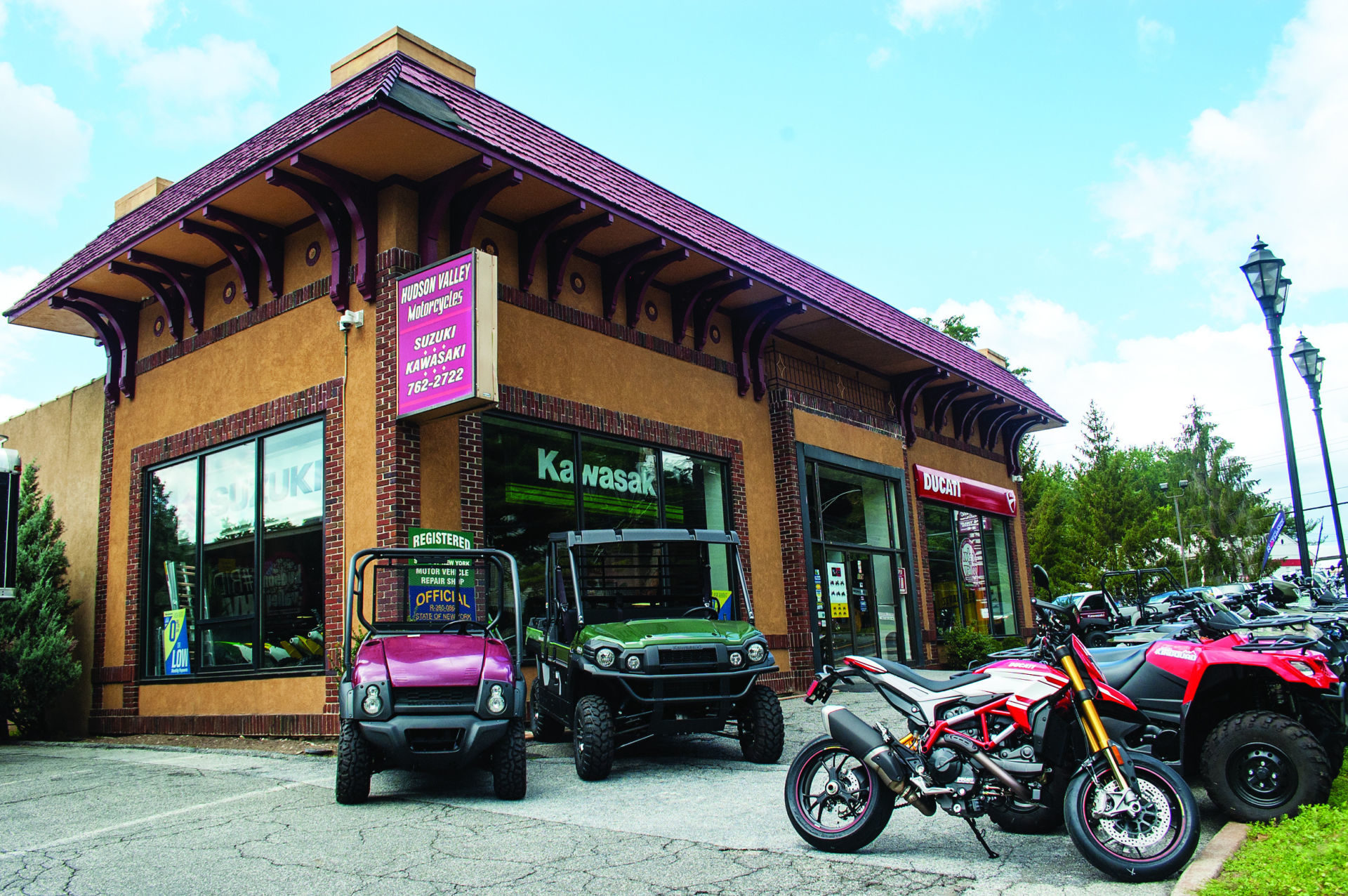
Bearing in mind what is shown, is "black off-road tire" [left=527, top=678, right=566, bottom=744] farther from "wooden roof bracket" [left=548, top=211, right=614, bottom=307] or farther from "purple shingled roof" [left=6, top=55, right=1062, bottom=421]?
"purple shingled roof" [left=6, top=55, right=1062, bottom=421]

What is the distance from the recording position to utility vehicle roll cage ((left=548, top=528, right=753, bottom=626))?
30.2 ft

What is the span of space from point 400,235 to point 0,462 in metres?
5.21

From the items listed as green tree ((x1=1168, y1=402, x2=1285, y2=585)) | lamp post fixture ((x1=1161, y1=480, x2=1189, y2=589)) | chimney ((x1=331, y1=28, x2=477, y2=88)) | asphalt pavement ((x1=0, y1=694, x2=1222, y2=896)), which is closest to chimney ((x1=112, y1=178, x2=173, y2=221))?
chimney ((x1=331, y1=28, x2=477, y2=88))

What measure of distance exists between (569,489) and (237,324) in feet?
15.3

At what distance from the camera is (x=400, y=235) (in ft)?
36.2

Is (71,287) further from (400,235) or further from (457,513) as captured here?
(457,513)

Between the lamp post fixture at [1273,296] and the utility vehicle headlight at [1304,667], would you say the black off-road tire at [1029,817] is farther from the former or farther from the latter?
the lamp post fixture at [1273,296]

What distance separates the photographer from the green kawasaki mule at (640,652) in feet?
26.7

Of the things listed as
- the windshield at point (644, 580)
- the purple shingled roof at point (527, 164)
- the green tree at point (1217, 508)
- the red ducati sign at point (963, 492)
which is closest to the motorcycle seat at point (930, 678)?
the windshield at point (644, 580)

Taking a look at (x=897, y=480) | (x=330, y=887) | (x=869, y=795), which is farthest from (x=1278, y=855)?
(x=897, y=480)

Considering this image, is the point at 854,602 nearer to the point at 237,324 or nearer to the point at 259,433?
the point at 259,433

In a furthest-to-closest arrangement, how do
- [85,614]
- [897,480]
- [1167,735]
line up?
[897,480]
[85,614]
[1167,735]

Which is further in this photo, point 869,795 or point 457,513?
point 457,513

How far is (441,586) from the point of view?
10.5 m
